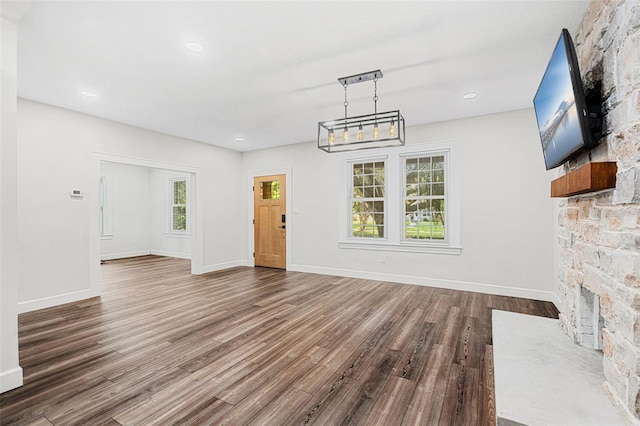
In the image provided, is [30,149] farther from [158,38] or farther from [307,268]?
[307,268]

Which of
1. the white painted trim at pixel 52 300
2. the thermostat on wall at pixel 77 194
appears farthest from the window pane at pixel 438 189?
the white painted trim at pixel 52 300

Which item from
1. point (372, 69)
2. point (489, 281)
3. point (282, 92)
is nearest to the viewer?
point (372, 69)

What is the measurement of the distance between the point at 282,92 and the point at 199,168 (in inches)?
125

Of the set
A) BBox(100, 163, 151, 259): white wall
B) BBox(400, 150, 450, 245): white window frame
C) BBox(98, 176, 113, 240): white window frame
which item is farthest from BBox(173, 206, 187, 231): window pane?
BBox(400, 150, 450, 245): white window frame

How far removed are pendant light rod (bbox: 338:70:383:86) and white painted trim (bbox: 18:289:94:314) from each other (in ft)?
14.9

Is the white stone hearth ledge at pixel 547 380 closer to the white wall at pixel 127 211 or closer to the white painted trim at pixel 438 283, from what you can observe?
the white painted trim at pixel 438 283

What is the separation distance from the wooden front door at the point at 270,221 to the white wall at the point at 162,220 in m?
2.56

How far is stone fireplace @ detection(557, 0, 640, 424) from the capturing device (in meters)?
1.39

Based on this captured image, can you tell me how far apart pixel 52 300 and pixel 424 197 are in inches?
220

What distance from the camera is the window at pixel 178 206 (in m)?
8.13

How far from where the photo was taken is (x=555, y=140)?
7.11 feet

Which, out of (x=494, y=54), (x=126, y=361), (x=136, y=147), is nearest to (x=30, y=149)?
(x=136, y=147)

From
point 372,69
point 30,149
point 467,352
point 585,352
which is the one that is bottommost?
point 467,352

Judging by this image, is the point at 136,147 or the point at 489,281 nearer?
the point at 489,281
